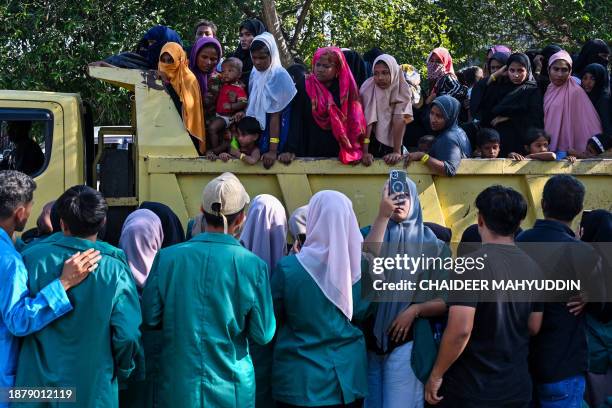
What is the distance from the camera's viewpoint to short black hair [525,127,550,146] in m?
5.66

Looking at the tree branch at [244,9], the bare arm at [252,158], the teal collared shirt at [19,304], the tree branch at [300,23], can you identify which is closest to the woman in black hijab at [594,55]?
the bare arm at [252,158]

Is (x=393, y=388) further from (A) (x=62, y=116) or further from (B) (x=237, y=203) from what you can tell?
(A) (x=62, y=116)

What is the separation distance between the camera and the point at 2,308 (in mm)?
3217

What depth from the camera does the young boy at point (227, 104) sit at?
5.60 m

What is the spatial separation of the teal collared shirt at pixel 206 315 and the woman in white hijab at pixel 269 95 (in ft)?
6.72

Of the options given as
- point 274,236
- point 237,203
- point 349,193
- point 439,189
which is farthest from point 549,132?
point 237,203

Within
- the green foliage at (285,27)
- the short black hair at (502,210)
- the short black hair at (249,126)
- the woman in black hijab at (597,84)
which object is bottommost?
the short black hair at (502,210)

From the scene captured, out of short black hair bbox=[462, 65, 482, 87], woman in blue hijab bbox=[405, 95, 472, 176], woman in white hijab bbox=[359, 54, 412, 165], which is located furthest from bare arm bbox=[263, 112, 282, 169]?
short black hair bbox=[462, 65, 482, 87]

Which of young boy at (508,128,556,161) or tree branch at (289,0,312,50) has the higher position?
tree branch at (289,0,312,50)

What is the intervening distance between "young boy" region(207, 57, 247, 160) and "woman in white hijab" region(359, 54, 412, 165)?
89 centimetres

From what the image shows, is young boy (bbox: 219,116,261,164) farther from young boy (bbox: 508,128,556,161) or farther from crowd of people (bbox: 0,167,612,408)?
young boy (bbox: 508,128,556,161)

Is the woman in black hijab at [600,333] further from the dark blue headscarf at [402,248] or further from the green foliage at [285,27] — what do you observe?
the green foliage at [285,27]

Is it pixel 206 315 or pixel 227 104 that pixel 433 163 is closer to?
pixel 227 104

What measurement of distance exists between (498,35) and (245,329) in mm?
10250
